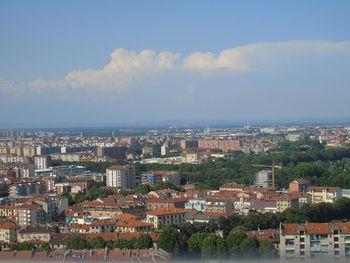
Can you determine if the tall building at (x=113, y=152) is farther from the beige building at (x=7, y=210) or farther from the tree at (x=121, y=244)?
the tree at (x=121, y=244)

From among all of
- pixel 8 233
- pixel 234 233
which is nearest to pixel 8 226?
pixel 8 233

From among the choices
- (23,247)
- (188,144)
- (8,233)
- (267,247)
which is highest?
(267,247)

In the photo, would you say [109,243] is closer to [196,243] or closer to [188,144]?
[196,243]

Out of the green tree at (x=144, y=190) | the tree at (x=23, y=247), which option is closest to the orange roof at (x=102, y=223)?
the tree at (x=23, y=247)

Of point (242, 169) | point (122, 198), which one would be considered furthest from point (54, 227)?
point (242, 169)

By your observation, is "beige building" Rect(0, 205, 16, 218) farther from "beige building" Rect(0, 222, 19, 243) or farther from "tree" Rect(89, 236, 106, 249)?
"tree" Rect(89, 236, 106, 249)

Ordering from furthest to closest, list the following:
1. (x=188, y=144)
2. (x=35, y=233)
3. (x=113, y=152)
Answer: (x=188, y=144) < (x=113, y=152) < (x=35, y=233)
